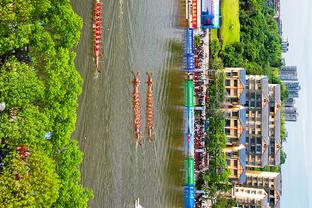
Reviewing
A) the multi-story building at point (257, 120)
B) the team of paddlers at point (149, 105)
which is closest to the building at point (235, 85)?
the multi-story building at point (257, 120)

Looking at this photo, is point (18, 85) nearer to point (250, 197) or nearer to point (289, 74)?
point (250, 197)

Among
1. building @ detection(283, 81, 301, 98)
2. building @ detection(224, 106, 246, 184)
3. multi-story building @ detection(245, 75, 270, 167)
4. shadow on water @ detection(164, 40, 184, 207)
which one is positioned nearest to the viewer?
shadow on water @ detection(164, 40, 184, 207)

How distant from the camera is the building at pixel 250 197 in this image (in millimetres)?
41625

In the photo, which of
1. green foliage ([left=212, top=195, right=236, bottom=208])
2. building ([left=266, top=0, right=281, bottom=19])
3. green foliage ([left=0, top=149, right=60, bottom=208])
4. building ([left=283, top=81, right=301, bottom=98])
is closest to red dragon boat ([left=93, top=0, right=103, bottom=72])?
green foliage ([left=0, top=149, right=60, bottom=208])

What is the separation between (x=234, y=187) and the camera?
4109 cm

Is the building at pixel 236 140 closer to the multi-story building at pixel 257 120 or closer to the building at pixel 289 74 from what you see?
the multi-story building at pixel 257 120

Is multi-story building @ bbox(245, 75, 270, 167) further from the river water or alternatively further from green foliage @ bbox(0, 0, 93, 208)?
green foliage @ bbox(0, 0, 93, 208)

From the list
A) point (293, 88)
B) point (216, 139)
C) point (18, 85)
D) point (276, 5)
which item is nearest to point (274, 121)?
point (216, 139)

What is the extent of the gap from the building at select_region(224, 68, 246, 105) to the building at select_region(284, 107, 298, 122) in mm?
21423

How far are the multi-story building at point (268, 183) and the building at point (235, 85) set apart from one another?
9.28 m

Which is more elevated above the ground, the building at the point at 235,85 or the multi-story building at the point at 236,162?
the building at the point at 235,85

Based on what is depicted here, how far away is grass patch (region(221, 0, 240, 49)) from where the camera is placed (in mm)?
41469

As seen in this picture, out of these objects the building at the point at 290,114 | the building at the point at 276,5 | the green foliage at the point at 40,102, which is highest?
the building at the point at 276,5

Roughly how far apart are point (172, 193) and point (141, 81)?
25.7 feet
